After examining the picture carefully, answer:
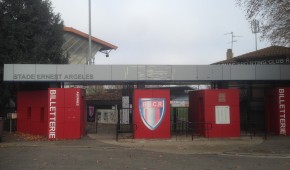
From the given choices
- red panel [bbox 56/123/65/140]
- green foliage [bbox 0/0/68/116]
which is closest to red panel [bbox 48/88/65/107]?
red panel [bbox 56/123/65/140]

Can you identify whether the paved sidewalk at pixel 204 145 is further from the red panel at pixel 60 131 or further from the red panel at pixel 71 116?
the red panel at pixel 71 116

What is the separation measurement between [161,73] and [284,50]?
15.1 meters

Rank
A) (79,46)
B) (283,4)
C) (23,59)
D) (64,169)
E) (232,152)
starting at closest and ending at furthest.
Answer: (64,169), (232,152), (283,4), (23,59), (79,46)

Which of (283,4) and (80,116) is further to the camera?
(80,116)

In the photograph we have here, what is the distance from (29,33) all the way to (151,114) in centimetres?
1234

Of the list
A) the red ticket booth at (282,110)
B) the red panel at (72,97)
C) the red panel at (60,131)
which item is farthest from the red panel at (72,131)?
the red ticket booth at (282,110)

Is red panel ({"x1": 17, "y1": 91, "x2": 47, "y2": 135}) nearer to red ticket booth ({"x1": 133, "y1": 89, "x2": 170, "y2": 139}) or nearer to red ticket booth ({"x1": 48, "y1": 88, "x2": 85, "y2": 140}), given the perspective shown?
red ticket booth ({"x1": 48, "y1": 88, "x2": 85, "y2": 140})

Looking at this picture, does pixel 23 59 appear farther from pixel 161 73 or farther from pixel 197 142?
pixel 197 142

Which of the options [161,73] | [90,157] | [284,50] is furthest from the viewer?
[284,50]

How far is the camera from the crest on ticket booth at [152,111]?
2300cm

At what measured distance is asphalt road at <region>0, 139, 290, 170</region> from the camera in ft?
42.4

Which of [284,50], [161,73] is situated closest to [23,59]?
[161,73]

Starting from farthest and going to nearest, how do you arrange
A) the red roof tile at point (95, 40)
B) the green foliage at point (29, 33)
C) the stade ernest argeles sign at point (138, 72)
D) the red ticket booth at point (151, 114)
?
the red roof tile at point (95, 40) < the green foliage at point (29, 33) < the red ticket booth at point (151, 114) < the stade ernest argeles sign at point (138, 72)

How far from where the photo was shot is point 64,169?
12281 mm
